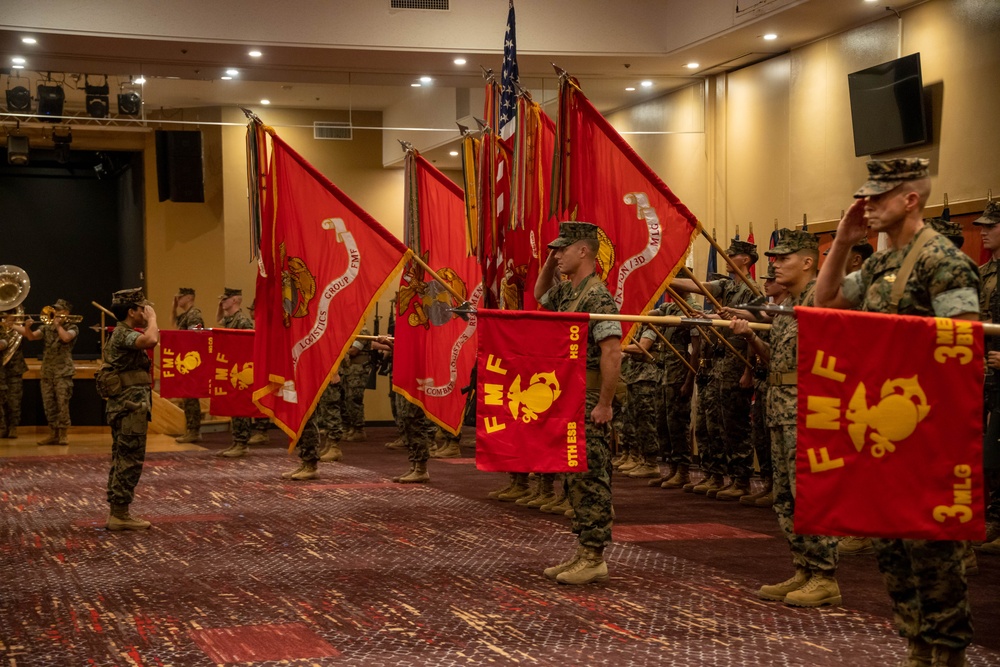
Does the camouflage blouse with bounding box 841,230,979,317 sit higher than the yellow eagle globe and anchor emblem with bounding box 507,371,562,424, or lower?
higher

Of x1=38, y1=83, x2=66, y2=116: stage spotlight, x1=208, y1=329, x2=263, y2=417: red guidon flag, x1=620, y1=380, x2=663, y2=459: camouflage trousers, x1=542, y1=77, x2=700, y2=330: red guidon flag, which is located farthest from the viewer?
x1=38, y1=83, x2=66, y2=116: stage spotlight

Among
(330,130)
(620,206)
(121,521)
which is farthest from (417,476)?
(330,130)

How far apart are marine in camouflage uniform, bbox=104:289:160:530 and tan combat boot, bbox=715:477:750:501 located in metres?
4.03

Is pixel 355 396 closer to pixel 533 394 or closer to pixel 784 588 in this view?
pixel 533 394

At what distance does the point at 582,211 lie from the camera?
22.1 feet

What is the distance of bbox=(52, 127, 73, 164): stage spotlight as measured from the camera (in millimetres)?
13505

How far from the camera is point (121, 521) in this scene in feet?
22.0

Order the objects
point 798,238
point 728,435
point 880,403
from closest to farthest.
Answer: point 880,403, point 798,238, point 728,435

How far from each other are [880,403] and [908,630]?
696 millimetres

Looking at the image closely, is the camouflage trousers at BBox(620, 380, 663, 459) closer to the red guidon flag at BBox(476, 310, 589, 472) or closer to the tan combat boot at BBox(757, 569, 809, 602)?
the red guidon flag at BBox(476, 310, 589, 472)

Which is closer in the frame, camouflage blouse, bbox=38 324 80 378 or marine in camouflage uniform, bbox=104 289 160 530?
marine in camouflage uniform, bbox=104 289 160 530

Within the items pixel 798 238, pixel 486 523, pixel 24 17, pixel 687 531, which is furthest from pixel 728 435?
pixel 24 17

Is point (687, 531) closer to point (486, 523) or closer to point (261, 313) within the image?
point (486, 523)

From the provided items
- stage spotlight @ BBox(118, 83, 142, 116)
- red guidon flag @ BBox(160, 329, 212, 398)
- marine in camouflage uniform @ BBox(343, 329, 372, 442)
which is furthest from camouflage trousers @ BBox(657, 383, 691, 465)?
stage spotlight @ BBox(118, 83, 142, 116)
